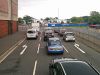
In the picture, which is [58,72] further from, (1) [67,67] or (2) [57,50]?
(2) [57,50]

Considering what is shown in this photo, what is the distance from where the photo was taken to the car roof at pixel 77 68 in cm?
998

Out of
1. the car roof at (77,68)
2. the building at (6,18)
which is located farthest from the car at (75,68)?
the building at (6,18)

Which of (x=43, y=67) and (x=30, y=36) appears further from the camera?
(x=30, y=36)

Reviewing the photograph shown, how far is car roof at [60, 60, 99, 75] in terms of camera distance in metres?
9.98

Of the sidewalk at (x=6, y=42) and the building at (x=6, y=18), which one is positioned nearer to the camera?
the sidewalk at (x=6, y=42)

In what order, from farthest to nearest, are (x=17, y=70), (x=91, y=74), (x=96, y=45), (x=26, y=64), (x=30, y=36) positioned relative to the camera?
(x=30, y=36) < (x=96, y=45) < (x=26, y=64) < (x=17, y=70) < (x=91, y=74)

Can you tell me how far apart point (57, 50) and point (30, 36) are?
20.3 metres

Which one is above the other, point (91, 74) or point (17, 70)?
point (91, 74)

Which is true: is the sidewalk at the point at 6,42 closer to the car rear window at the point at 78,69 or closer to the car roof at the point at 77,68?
the car roof at the point at 77,68

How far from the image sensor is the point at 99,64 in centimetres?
1928

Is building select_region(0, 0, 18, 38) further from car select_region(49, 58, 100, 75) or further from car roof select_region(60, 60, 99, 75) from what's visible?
car roof select_region(60, 60, 99, 75)

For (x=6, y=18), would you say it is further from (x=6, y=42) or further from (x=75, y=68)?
(x=75, y=68)

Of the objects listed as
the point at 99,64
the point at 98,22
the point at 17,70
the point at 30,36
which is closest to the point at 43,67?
the point at 17,70

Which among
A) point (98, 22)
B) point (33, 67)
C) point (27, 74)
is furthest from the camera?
point (98, 22)
